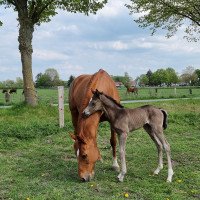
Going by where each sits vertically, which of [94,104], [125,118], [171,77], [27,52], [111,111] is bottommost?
[125,118]

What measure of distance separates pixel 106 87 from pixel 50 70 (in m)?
124

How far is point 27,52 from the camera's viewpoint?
19.9m

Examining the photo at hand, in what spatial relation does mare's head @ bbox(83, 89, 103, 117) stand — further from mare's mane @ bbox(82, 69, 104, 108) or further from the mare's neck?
mare's mane @ bbox(82, 69, 104, 108)

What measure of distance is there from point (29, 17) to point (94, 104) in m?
13.7

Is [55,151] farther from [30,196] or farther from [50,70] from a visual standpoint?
[50,70]

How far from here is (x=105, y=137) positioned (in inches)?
555

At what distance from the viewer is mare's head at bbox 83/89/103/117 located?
314 inches

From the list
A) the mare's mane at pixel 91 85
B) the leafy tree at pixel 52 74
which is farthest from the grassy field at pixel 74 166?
the leafy tree at pixel 52 74

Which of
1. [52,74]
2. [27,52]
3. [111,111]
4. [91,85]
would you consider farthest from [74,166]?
[52,74]

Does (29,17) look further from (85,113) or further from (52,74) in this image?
(52,74)

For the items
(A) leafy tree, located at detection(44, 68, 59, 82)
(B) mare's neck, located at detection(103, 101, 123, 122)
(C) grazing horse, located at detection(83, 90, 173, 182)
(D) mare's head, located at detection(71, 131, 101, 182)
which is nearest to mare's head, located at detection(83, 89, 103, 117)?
(C) grazing horse, located at detection(83, 90, 173, 182)

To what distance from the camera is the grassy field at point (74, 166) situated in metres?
7.26

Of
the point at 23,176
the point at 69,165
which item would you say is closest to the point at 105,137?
the point at 69,165

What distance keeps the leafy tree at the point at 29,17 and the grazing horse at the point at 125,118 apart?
12037mm
